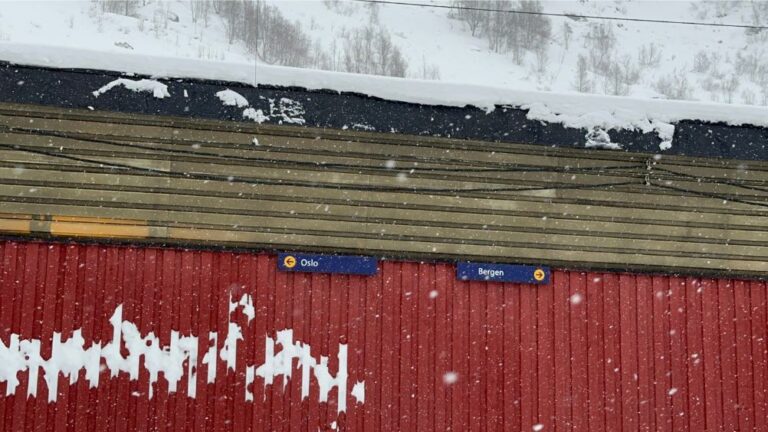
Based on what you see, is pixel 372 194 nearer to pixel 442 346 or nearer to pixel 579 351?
pixel 442 346

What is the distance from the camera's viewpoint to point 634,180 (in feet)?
29.7

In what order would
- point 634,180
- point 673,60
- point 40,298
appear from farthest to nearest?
point 673,60 < point 634,180 < point 40,298

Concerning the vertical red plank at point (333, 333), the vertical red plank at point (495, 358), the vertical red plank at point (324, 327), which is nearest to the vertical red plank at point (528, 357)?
the vertical red plank at point (495, 358)

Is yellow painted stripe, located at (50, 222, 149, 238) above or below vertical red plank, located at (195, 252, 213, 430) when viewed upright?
above

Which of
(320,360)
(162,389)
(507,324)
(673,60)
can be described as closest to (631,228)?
(507,324)

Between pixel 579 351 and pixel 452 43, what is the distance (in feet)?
187

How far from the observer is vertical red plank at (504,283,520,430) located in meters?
8.53

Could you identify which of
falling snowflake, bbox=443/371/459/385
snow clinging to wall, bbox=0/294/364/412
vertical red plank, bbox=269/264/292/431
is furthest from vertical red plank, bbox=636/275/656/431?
vertical red plank, bbox=269/264/292/431

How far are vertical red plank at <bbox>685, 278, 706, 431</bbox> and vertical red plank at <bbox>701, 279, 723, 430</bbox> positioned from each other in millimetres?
53

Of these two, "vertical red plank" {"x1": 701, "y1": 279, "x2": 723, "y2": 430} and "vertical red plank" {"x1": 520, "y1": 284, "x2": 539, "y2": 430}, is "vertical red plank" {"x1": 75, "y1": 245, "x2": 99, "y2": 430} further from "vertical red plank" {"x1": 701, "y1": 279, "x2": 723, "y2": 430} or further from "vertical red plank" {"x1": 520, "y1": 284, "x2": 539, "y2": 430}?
"vertical red plank" {"x1": 701, "y1": 279, "x2": 723, "y2": 430}

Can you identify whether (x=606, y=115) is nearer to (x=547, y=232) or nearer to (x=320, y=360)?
(x=547, y=232)

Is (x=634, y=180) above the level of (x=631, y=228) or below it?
above

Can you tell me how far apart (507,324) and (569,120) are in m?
2.79

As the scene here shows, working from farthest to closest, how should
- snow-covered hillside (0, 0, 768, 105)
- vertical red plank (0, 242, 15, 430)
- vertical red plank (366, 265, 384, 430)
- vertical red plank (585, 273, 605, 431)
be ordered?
snow-covered hillside (0, 0, 768, 105), vertical red plank (585, 273, 605, 431), vertical red plank (366, 265, 384, 430), vertical red plank (0, 242, 15, 430)
